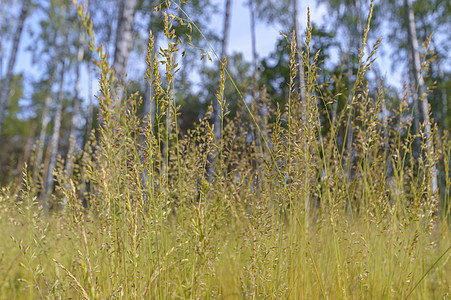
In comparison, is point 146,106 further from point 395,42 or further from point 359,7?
point 395,42

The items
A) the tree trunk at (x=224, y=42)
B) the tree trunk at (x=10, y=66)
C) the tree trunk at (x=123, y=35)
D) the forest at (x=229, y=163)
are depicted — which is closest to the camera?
the forest at (x=229, y=163)

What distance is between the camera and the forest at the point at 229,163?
3.53 feet

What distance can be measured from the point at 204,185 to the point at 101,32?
9.94 metres

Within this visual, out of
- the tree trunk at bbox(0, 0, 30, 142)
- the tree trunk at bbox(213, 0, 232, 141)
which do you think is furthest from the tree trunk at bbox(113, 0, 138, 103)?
the tree trunk at bbox(0, 0, 30, 142)

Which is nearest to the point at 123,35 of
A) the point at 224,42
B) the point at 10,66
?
the point at 224,42

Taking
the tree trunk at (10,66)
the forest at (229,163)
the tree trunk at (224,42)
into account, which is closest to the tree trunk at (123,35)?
the forest at (229,163)

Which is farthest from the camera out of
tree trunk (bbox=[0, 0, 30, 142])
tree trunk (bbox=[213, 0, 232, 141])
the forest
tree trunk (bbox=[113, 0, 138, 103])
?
tree trunk (bbox=[0, 0, 30, 142])

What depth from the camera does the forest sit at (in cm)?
108

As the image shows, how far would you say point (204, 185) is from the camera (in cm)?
83

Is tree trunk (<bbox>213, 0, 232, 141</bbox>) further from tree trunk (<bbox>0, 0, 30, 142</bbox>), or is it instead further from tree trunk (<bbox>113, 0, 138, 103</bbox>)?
tree trunk (<bbox>0, 0, 30, 142</bbox>)

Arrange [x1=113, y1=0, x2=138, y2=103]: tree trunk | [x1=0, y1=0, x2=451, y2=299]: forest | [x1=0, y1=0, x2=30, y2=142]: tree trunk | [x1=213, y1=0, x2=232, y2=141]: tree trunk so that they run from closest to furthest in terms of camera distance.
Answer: [x1=0, y1=0, x2=451, y2=299]: forest < [x1=113, y1=0, x2=138, y2=103]: tree trunk < [x1=213, y1=0, x2=232, y2=141]: tree trunk < [x1=0, y1=0, x2=30, y2=142]: tree trunk

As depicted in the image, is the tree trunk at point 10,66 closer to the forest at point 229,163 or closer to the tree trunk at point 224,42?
the forest at point 229,163

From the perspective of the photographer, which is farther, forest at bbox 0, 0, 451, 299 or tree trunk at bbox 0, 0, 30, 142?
tree trunk at bbox 0, 0, 30, 142

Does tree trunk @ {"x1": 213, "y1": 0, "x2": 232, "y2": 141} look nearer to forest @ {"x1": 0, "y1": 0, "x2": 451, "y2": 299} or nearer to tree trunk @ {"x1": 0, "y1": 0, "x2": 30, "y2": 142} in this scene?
forest @ {"x1": 0, "y1": 0, "x2": 451, "y2": 299}
